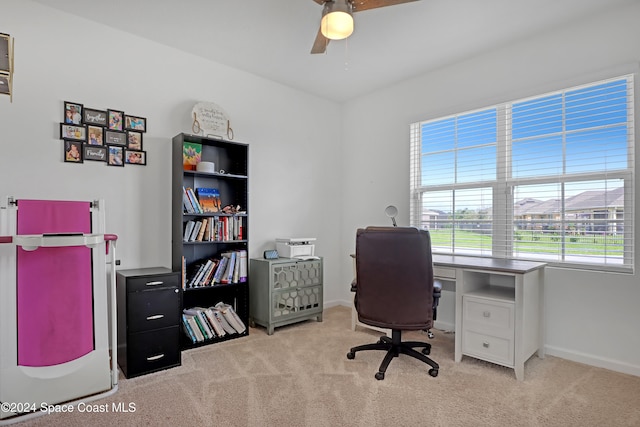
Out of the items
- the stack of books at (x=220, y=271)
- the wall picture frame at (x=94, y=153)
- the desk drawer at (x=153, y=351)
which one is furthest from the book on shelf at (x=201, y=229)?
the wall picture frame at (x=94, y=153)

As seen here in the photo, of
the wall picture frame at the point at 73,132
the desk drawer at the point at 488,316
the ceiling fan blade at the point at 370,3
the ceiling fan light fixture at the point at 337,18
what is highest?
the ceiling fan blade at the point at 370,3

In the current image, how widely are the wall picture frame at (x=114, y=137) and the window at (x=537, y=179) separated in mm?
2869

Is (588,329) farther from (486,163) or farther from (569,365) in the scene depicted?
(486,163)

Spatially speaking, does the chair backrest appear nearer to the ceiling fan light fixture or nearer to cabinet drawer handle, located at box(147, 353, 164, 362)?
the ceiling fan light fixture

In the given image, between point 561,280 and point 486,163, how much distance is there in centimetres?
118

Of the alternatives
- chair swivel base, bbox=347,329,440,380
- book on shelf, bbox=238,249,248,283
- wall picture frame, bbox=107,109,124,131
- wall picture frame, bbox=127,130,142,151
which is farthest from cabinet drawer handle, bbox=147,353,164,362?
wall picture frame, bbox=107,109,124,131

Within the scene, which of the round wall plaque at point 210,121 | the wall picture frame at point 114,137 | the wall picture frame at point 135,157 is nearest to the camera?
the wall picture frame at point 114,137

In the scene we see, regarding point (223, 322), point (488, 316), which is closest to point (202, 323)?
point (223, 322)

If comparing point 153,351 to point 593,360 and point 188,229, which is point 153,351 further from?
point 593,360

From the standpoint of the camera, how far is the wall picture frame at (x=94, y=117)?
2.63 meters

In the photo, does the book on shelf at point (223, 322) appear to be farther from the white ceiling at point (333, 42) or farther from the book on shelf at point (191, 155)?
the white ceiling at point (333, 42)

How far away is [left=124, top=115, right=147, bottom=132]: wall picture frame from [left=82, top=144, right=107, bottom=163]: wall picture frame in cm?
26

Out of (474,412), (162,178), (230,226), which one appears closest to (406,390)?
(474,412)

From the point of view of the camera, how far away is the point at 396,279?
235 centimetres
